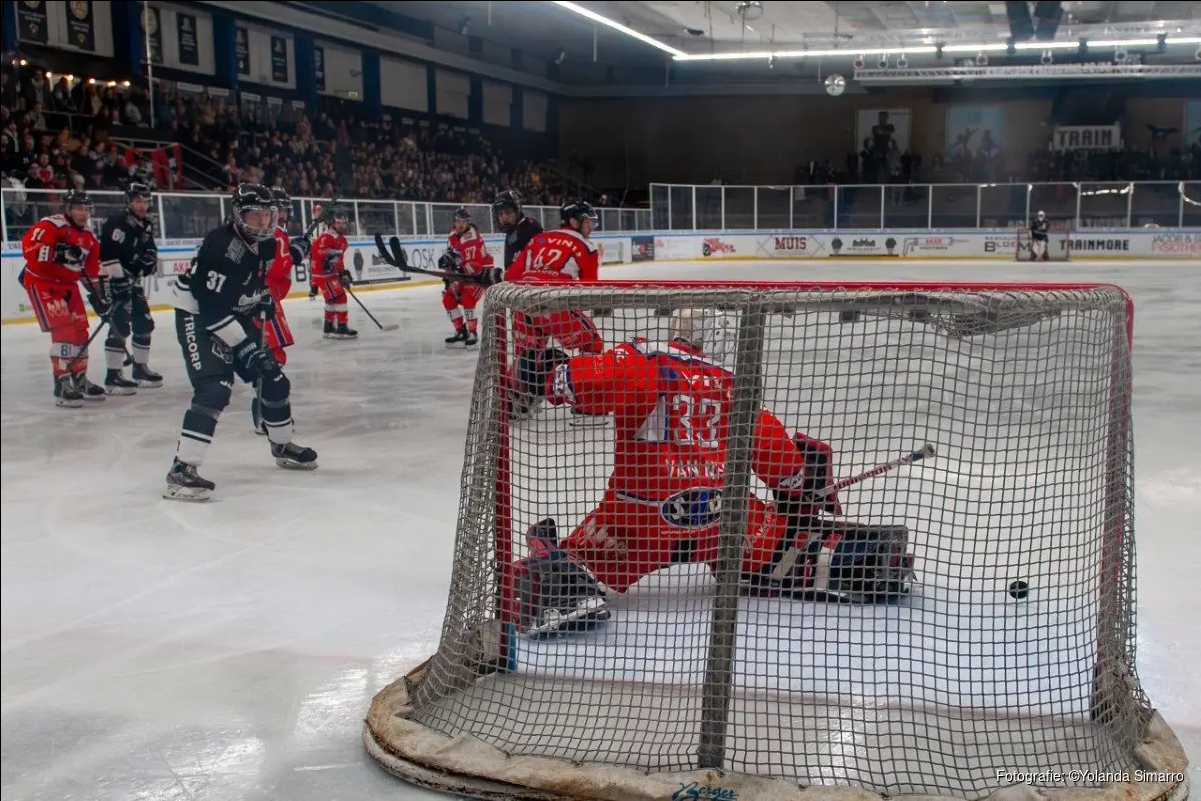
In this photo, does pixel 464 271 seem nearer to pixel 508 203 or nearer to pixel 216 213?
pixel 508 203

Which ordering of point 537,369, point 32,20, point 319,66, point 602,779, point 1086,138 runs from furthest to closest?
1. point 1086,138
2. point 319,66
3. point 32,20
4. point 537,369
5. point 602,779

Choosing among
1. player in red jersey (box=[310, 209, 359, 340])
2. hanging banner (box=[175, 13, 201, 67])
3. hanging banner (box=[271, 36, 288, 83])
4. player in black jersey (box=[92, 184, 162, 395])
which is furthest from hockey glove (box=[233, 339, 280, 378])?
hanging banner (box=[271, 36, 288, 83])

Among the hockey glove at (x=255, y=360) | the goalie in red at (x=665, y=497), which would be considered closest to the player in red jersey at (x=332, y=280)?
the hockey glove at (x=255, y=360)

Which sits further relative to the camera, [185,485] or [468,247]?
[468,247]

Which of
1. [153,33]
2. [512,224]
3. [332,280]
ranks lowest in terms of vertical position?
[332,280]

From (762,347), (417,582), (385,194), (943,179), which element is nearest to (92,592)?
(417,582)

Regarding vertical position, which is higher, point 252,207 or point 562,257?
point 252,207

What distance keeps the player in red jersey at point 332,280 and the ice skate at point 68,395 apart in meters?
3.26

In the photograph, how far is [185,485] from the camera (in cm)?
430

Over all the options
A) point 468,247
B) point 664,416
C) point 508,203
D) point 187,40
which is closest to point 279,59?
point 187,40

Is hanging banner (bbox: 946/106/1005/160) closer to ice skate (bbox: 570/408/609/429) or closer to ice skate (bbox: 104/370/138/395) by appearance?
ice skate (bbox: 104/370/138/395)

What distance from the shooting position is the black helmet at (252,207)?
421 cm

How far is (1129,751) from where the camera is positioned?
6.85 feet

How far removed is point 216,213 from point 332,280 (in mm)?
3552
